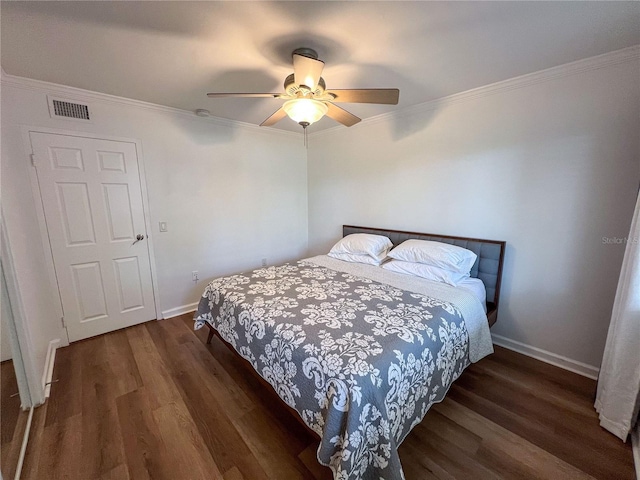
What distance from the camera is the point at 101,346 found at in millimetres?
2479

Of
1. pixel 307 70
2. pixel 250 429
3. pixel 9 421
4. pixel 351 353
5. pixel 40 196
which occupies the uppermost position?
pixel 307 70

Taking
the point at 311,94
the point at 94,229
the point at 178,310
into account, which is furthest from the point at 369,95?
the point at 178,310

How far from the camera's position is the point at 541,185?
214cm

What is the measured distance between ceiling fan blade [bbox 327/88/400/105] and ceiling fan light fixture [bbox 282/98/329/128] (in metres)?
0.13

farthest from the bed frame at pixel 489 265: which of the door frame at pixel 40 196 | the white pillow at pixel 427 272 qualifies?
the door frame at pixel 40 196

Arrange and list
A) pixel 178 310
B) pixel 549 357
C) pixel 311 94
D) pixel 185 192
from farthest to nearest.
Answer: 1. pixel 178 310
2. pixel 185 192
3. pixel 549 357
4. pixel 311 94

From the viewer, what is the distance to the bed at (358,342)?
117cm

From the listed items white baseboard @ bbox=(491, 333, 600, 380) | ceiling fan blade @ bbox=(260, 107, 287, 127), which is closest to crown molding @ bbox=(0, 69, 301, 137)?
ceiling fan blade @ bbox=(260, 107, 287, 127)

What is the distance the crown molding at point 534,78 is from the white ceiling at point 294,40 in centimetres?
7

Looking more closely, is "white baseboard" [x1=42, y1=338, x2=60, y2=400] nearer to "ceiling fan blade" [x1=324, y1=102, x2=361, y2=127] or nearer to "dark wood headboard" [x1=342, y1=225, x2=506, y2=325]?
"ceiling fan blade" [x1=324, y1=102, x2=361, y2=127]

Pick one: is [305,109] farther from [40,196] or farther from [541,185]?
[40,196]

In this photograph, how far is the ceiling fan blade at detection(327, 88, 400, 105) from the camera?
5.54 ft

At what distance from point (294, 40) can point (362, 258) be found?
2.08 meters

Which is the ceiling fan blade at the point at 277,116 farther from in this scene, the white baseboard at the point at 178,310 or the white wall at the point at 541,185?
the white baseboard at the point at 178,310
